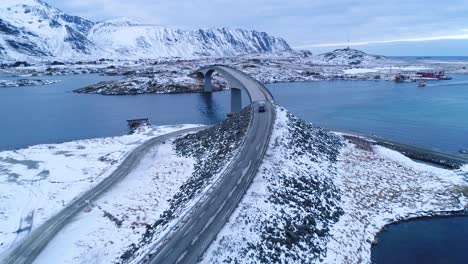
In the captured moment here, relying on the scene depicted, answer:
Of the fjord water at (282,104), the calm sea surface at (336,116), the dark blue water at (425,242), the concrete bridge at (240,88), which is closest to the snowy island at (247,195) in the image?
the dark blue water at (425,242)

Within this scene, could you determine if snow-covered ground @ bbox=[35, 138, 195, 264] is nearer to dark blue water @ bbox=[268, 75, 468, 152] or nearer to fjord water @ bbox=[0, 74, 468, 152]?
fjord water @ bbox=[0, 74, 468, 152]

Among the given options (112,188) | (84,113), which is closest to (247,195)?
(112,188)

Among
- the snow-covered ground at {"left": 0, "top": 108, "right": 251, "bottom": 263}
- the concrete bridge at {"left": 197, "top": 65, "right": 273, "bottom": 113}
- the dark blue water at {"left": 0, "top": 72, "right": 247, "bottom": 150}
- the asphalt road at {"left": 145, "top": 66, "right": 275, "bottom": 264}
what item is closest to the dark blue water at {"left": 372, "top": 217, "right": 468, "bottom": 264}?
the asphalt road at {"left": 145, "top": 66, "right": 275, "bottom": 264}

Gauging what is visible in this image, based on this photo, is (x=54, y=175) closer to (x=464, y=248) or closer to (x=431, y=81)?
(x=464, y=248)

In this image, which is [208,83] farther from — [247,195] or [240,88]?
[247,195]

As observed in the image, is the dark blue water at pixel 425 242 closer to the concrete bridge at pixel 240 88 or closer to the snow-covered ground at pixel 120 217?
the snow-covered ground at pixel 120 217

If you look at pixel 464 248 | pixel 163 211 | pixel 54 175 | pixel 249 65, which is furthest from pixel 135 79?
pixel 464 248
